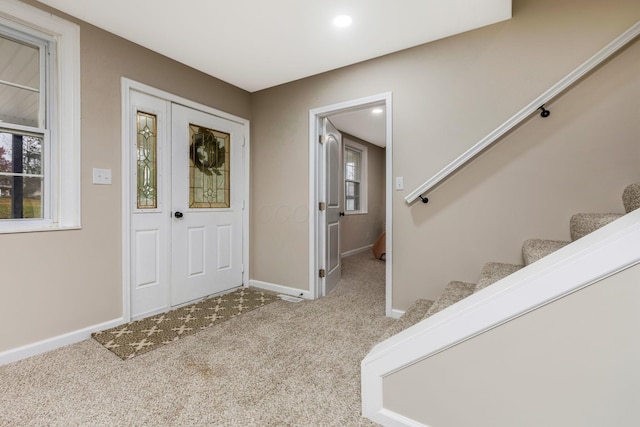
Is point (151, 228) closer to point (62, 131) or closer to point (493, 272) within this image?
point (62, 131)


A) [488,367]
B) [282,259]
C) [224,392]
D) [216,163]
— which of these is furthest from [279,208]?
[488,367]

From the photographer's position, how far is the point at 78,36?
2.07 metres

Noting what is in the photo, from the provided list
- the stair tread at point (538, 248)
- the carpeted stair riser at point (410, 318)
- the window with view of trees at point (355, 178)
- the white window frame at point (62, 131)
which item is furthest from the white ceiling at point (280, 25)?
the window with view of trees at point (355, 178)

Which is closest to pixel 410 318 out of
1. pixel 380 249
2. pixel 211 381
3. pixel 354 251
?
pixel 211 381

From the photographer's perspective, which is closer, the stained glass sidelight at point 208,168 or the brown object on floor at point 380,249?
the stained glass sidelight at point 208,168

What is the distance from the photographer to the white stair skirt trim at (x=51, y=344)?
5.95 ft

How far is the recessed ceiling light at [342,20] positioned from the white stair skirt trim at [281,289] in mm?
2413

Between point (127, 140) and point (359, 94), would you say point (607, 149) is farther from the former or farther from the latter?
point (127, 140)

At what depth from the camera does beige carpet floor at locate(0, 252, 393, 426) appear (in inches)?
53.1

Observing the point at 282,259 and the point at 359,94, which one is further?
the point at 282,259

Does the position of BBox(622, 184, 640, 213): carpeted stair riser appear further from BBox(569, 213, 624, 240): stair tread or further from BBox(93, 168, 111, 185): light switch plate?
BBox(93, 168, 111, 185): light switch plate

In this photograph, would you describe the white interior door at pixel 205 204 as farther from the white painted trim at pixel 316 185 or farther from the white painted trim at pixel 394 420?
the white painted trim at pixel 394 420

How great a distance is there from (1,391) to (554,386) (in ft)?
8.32

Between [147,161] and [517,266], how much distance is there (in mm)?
3006
